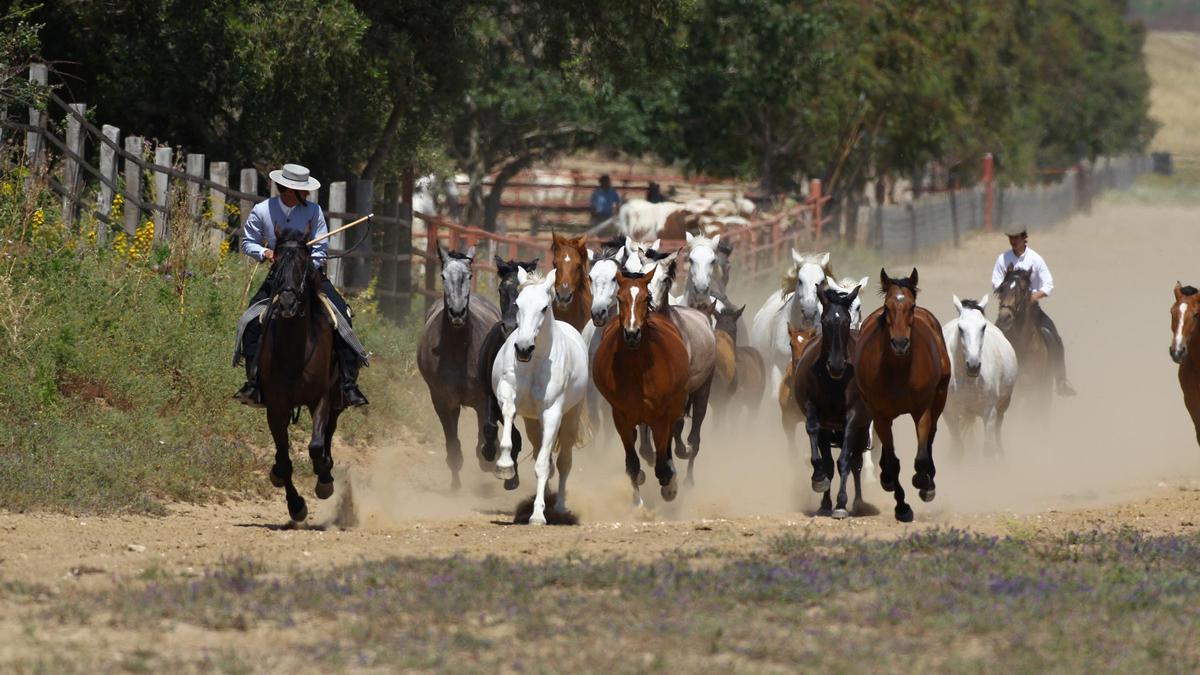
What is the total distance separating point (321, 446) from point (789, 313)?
5819 millimetres

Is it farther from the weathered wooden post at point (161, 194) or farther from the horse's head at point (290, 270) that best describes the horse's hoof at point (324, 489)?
the weathered wooden post at point (161, 194)

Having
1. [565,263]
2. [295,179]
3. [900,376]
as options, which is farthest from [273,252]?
[900,376]

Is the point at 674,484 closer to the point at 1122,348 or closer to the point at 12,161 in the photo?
the point at 12,161

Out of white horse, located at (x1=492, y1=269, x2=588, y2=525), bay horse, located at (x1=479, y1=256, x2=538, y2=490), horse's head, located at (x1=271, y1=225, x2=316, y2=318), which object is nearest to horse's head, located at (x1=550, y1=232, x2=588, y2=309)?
bay horse, located at (x1=479, y1=256, x2=538, y2=490)

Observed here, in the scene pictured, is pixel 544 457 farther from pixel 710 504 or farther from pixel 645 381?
pixel 710 504

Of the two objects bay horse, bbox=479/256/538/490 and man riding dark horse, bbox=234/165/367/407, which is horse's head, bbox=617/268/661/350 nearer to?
bay horse, bbox=479/256/538/490

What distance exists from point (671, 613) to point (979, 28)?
42487 mm

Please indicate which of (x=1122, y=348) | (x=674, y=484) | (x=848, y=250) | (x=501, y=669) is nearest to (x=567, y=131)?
(x=848, y=250)

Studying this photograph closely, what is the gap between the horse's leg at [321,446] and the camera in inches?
506

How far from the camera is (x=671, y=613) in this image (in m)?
9.01

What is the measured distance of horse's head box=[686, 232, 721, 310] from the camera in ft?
57.6

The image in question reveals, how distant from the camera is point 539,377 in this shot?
535 inches

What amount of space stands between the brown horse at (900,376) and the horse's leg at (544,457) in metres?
2.32

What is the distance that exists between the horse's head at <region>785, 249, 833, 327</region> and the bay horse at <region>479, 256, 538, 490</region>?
285 centimetres
